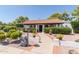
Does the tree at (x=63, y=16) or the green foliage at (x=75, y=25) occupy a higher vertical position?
the tree at (x=63, y=16)

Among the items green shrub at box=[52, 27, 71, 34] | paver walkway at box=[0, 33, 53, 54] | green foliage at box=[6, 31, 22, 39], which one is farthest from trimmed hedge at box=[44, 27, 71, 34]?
green foliage at box=[6, 31, 22, 39]

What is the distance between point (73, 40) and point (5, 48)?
55.7 inches

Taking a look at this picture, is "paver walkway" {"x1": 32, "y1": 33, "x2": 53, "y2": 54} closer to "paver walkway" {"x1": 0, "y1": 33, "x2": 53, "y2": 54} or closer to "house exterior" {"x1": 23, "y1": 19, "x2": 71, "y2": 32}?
"paver walkway" {"x1": 0, "y1": 33, "x2": 53, "y2": 54}

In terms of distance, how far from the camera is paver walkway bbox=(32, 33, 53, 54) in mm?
7984

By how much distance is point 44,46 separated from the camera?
8008mm

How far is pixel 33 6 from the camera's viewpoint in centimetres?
796

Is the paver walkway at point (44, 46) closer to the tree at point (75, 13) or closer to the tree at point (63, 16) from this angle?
the tree at point (63, 16)

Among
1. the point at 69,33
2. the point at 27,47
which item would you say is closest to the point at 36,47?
the point at 27,47

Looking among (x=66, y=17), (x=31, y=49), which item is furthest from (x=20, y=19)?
(x=66, y=17)

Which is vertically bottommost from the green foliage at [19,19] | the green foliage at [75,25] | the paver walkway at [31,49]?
the paver walkway at [31,49]

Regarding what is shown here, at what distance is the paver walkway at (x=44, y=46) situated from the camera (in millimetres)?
7984

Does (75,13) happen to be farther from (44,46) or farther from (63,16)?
(44,46)

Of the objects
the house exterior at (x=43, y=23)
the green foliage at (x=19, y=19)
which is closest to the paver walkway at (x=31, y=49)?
the house exterior at (x=43, y=23)
